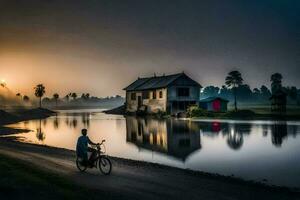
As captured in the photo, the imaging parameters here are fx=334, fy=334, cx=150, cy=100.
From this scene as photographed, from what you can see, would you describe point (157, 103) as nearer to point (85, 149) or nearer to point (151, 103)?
point (151, 103)

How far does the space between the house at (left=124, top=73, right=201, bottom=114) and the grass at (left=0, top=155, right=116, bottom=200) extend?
63058 millimetres

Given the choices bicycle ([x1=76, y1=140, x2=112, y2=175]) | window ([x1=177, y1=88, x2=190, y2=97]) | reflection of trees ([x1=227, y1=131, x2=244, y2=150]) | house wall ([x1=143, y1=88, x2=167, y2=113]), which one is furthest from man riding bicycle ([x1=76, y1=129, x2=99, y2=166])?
window ([x1=177, y1=88, x2=190, y2=97])

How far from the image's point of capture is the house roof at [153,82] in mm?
80375

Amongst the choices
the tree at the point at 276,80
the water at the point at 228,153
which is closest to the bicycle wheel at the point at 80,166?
the water at the point at 228,153

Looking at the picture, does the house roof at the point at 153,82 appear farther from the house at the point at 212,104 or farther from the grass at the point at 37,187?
the grass at the point at 37,187

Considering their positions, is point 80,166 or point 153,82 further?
point 153,82

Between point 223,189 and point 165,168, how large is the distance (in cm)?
563

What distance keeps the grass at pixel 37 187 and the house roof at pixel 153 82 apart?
6374 centimetres

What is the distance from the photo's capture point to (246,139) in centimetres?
3344

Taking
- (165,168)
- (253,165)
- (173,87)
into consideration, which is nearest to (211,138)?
(253,165)

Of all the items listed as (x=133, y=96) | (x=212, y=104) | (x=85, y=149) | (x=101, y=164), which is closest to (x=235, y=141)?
(x=101, y=164)

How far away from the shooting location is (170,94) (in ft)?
256

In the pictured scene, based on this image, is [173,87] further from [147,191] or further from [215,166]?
[147,191]

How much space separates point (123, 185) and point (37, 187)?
347 centimetres
